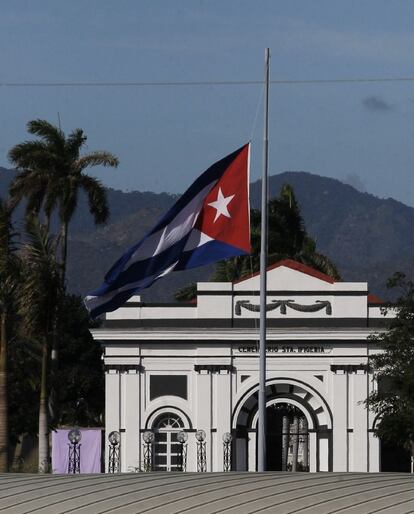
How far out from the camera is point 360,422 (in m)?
63.3

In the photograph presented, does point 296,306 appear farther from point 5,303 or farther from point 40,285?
point 5,303

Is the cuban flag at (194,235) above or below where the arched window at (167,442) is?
above

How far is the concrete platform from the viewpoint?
21844mm

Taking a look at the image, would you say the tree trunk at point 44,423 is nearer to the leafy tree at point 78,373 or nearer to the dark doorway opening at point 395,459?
the dark doorway opening at point 395,459

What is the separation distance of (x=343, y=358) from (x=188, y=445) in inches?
262

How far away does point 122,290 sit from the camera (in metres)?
34.5

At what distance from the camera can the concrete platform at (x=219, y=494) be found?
71.7 ft

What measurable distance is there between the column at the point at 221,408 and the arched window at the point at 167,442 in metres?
1.44

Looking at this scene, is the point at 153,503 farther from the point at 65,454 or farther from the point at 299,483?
the point at 65,454

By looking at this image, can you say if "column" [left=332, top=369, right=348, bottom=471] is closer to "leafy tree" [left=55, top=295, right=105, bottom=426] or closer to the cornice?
the cornice

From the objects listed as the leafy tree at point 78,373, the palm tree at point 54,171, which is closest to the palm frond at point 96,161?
the palm tree at point 54,171

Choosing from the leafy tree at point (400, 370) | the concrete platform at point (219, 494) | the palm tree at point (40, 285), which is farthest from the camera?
the palm tree at point (40, 285)

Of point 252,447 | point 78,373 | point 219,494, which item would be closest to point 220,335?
point 252,447

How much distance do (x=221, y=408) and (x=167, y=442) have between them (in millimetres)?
2383
